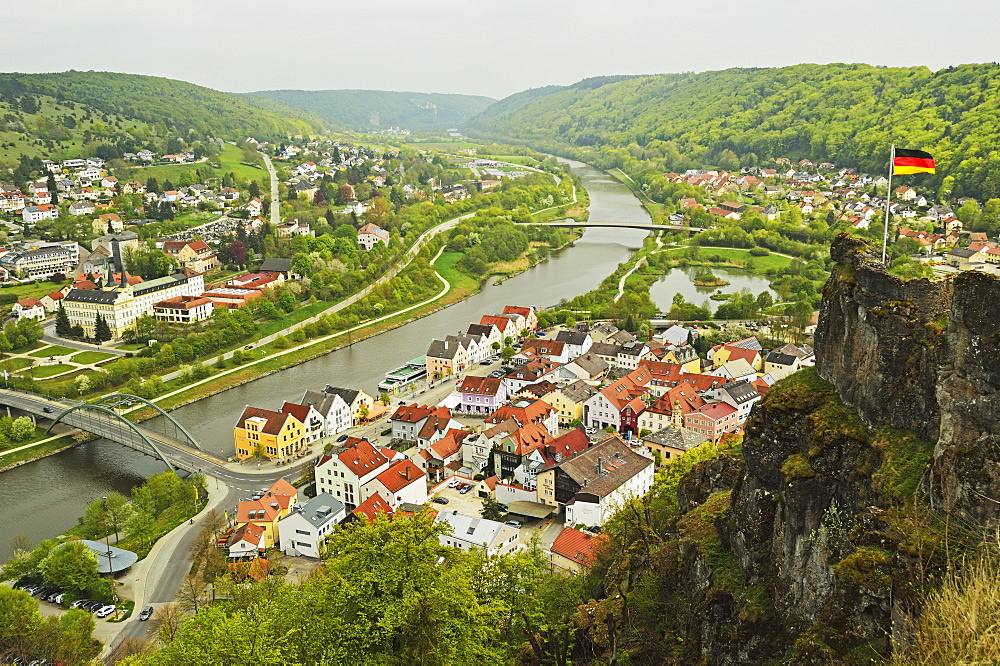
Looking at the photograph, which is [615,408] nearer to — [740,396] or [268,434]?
[740,396]

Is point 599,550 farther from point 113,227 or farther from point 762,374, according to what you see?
point 113,227

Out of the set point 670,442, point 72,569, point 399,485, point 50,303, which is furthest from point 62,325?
point 670,442

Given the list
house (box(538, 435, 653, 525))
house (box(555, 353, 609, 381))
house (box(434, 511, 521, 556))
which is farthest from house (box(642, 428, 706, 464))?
house (box(555, 353, 609, 381))

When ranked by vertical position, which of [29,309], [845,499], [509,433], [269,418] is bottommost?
[269,418]

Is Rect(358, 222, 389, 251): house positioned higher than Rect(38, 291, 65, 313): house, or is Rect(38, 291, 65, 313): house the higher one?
Rect(358, 222, 389, 251): house

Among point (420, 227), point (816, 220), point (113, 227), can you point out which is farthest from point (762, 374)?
point (113, 227)

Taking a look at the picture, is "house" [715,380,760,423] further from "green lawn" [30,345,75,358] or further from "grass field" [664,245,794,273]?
"green lawn" [30,345,75,358]
